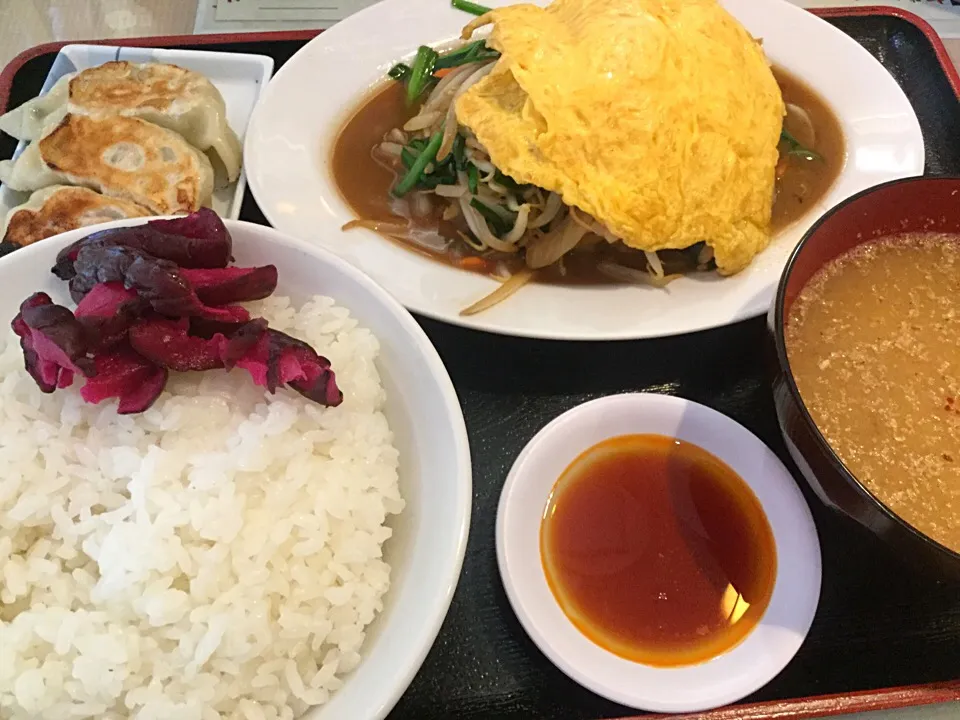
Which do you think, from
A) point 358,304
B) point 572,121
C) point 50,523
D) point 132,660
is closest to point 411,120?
point 572,121

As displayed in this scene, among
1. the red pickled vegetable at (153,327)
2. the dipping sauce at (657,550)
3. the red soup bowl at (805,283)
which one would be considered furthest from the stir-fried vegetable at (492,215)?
the red pickled vegetable at (153,327)

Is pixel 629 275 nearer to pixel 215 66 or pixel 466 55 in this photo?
pixel 466 55

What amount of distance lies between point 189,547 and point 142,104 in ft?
5.07

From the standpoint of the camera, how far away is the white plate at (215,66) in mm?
2496

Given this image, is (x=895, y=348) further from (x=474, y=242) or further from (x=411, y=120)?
(x=411, y=120)

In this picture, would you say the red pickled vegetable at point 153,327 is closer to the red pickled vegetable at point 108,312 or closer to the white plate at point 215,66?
the red pickled vegetable at point 108,312

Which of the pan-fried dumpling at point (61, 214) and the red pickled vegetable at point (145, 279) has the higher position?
the red pickled vegetable at point (145, 279)

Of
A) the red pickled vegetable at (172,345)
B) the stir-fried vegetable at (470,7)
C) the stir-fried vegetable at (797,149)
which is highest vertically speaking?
the stir-fried vegetable at (470,7)

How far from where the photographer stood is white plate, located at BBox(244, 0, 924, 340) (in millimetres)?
1959

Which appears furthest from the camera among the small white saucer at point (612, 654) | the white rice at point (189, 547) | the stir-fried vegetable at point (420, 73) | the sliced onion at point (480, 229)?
the stir-fried vegetable at point (420, 73)

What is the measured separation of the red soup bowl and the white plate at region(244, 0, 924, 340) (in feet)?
0.97

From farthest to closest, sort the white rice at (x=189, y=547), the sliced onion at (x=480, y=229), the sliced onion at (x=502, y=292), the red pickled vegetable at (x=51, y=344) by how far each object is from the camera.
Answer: the sliced onion at (x=480, y=229), the sliced onion at (x=502, y=292), the red pickled vegetable at (x=51, y=344), the white rice at (x=189, y=547)

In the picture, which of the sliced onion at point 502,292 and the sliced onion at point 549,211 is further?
the sliced onion at point 549,211

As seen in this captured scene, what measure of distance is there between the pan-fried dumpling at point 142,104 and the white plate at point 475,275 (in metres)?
0.12
